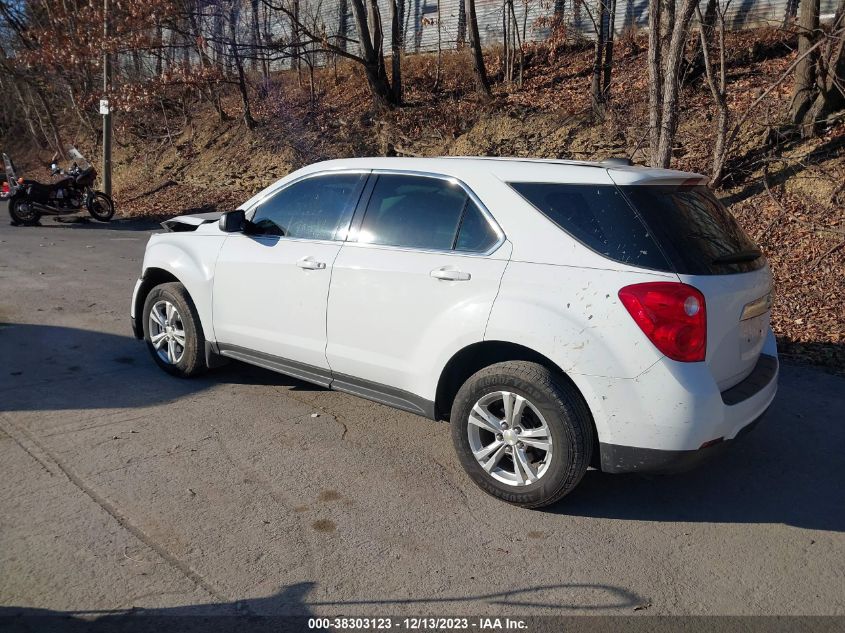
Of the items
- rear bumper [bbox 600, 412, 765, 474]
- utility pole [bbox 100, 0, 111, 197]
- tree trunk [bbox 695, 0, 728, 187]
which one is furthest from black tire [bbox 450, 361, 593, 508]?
utility pole [bbox 100, 0, 111, 197]

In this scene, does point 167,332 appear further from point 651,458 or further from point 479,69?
point 479,69

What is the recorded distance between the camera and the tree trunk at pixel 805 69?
36.6ft

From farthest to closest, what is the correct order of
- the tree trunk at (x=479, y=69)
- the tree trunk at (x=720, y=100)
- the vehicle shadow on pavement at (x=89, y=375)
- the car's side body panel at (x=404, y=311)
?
the tree trunk at (x=479, y=69)
the tree trunk at (x=720, y=100)
the vehicle shadow on pavement at (x=89, y=375)
the car's side body panel at (x=404, y=311)

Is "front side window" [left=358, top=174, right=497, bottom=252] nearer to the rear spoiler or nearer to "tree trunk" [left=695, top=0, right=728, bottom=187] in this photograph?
the rear spoiler

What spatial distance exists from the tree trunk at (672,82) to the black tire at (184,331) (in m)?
6.26

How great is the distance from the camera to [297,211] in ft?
17.4

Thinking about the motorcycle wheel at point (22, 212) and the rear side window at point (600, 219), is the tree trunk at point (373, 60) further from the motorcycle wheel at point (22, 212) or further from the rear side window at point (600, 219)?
the rear side window at point (600, 219)

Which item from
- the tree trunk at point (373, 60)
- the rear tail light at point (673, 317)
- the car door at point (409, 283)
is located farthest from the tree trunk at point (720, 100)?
the tree trunk at point (373, 60)

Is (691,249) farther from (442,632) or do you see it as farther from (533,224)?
(442,632)

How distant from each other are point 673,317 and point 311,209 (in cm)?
264

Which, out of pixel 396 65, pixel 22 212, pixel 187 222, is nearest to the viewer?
pixel 187 222

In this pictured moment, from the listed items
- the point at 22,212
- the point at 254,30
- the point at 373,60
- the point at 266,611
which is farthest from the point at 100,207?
the point at 266,611

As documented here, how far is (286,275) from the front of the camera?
5133 millimetres

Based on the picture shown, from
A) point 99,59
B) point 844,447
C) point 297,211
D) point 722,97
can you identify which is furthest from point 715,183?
point 99,59
